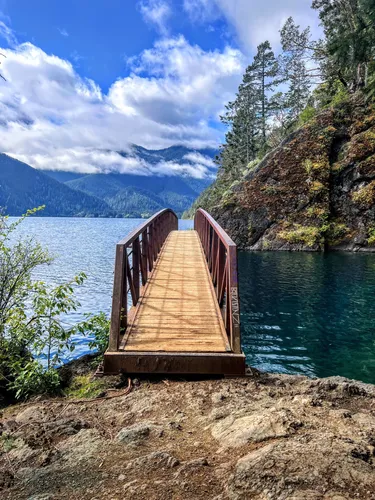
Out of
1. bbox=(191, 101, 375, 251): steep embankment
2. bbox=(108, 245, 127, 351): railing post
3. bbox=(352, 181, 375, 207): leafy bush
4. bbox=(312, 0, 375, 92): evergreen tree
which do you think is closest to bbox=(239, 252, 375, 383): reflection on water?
bbox=(108, 245, 127, 351): railing post

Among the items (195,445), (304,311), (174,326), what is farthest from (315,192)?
(195,445)

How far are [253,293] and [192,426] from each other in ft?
35.2

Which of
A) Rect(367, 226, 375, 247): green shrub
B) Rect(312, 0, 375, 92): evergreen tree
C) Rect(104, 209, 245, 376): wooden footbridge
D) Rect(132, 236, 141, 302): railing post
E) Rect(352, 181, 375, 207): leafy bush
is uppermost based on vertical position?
Rect(312, 0, 375, 92): evergreen tree

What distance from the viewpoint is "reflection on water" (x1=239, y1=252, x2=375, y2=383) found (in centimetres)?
730

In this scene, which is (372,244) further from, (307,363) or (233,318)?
(233,318)

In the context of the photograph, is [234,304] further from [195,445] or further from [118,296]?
[195,445]

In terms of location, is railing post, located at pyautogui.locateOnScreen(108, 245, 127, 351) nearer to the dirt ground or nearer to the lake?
the dirt ground

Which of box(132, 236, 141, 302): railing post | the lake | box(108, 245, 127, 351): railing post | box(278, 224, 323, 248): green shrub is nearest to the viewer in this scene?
box(108, 245, 127, 351): railing post

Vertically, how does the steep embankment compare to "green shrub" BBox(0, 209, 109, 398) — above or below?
above

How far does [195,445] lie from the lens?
2705mm

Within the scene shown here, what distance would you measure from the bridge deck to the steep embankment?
19.7 m

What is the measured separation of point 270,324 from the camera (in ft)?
32.3

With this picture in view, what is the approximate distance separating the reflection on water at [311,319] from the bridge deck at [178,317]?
211 centimetres

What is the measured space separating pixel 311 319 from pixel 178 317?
5.97m
